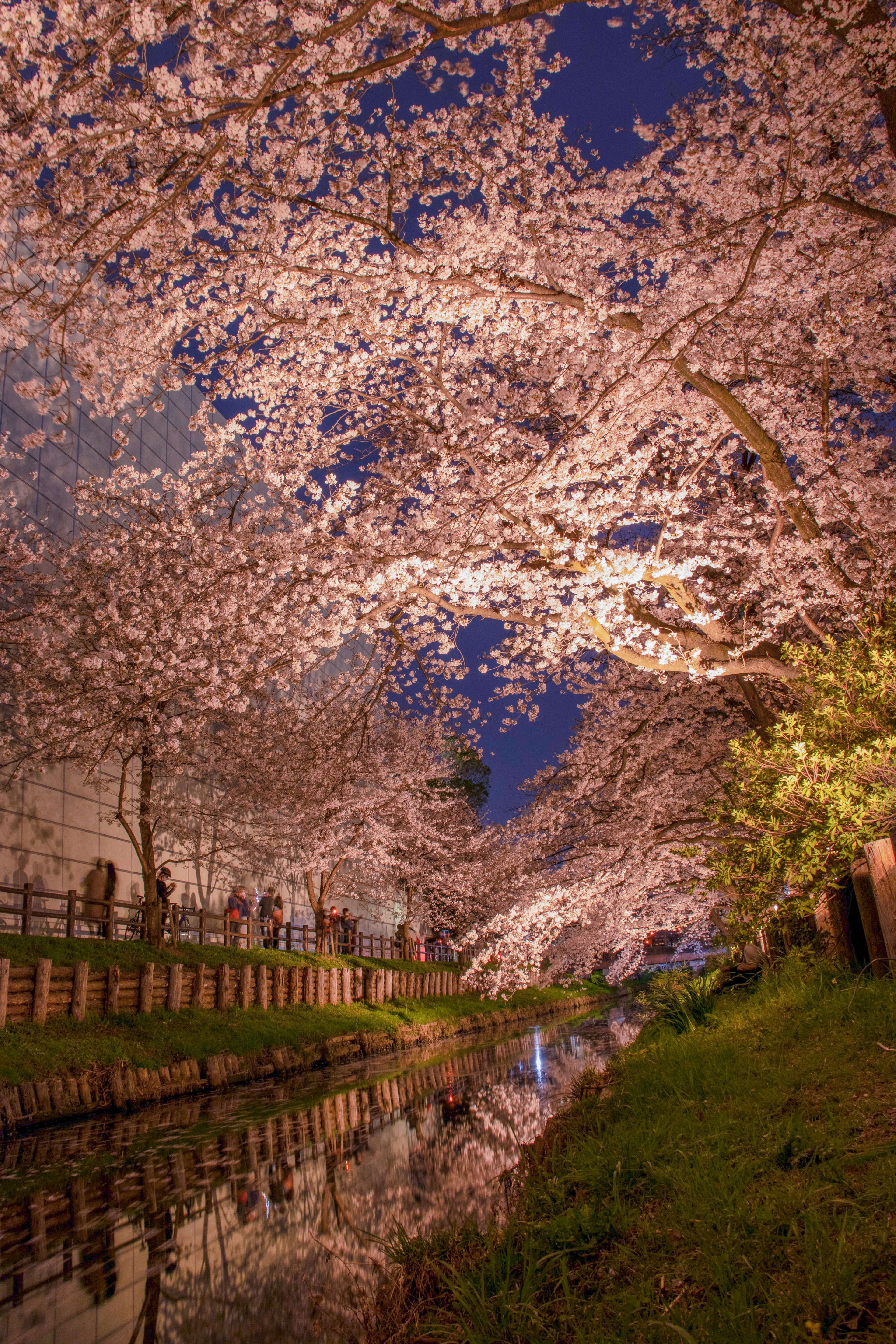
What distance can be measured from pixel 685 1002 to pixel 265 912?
16.3m

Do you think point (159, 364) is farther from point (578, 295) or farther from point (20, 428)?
point (20, 428)

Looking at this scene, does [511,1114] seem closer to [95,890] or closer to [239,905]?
[95,890]

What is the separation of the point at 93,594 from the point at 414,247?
437 inches

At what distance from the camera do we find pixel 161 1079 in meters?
11.5

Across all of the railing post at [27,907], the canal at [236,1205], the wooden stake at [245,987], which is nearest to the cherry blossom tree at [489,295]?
the canal at [236,1205]

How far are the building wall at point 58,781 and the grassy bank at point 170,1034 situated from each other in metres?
4.24

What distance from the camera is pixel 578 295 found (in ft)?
22.3

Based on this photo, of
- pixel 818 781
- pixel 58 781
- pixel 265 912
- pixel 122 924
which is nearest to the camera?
pixel 818 781

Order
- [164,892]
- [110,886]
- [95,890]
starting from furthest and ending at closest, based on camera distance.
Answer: [164,892] → [110,886] → [95,890]

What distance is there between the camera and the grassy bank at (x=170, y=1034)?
10.1 metres

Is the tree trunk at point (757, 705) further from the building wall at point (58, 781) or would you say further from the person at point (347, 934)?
the person at point (347, 934)

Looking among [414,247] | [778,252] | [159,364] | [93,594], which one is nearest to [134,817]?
[93,594]

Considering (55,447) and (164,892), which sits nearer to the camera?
(164,892)

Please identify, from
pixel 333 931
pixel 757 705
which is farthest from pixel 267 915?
pixel 757 705
